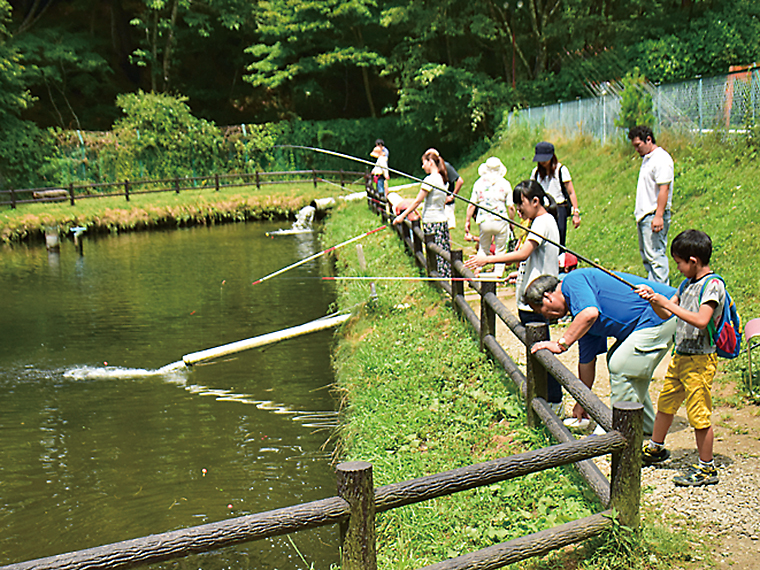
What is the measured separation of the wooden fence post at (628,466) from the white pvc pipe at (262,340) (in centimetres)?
619

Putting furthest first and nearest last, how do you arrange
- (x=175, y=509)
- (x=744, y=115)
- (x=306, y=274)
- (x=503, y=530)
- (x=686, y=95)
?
(x=306, y=274) < (x=686, y=95) < (x=744, y=115) < (x=175, y=509) < (x=503, y=530)

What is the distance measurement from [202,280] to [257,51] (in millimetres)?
22333

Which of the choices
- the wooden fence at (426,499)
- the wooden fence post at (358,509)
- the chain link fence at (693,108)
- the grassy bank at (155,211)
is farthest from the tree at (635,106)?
the wooden fence post at (358,509)

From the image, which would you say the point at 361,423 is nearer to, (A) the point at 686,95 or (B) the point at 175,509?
(B) the point at 175,509

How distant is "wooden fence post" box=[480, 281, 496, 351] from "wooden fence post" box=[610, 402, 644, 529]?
2.70 metres

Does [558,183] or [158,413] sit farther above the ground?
[558,183]

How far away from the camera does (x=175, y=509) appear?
17.9 ft

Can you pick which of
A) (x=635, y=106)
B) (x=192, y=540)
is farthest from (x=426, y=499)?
(x=635, y=106)

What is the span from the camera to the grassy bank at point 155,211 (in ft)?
66.4

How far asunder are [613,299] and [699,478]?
3.97 feet

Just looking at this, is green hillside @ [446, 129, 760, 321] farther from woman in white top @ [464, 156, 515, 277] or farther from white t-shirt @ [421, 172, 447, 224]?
white t-shirt @ [421, 172, 447, 224]

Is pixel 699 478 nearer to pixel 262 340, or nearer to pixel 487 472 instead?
pixel 487 472

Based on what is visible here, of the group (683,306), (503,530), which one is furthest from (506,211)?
(503,530)

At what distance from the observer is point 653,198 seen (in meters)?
6.29
